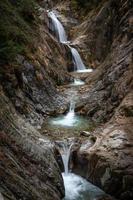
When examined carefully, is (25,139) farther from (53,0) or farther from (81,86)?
(53,0)

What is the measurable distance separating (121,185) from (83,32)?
22.5 m

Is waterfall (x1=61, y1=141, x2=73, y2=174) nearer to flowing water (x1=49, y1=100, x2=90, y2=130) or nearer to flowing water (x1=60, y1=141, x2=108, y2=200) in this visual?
flowing water (x1=60, y1=141, x2=108, y2=200)

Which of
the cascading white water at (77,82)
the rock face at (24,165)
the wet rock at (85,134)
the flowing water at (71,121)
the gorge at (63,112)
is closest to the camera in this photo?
the rock face at (24,165)

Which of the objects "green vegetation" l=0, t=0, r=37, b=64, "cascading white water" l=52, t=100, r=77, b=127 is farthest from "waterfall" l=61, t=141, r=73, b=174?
"green vegetation" l=0, t=0, r=37, b=64

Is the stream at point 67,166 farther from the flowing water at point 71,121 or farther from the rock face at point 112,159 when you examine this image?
the rock face at point 112,159

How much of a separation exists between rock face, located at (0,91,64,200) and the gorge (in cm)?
3

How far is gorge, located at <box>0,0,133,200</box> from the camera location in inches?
373

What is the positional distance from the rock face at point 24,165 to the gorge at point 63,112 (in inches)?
1.2

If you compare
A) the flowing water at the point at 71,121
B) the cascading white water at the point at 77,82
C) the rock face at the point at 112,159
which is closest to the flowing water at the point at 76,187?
the rock face at the point at 112,159

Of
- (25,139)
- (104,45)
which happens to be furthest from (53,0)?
(25,139)

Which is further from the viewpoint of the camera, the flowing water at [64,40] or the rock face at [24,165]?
the flowing water at [64,40]

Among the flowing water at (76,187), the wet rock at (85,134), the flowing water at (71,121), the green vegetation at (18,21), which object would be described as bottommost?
the flowing water at (76,187)

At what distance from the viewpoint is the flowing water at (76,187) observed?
Answer: 10.6 meters

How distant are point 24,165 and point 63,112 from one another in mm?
8277
